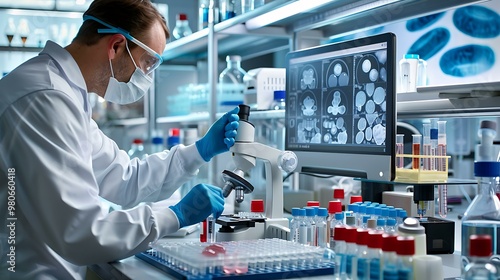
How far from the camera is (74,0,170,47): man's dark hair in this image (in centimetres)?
173

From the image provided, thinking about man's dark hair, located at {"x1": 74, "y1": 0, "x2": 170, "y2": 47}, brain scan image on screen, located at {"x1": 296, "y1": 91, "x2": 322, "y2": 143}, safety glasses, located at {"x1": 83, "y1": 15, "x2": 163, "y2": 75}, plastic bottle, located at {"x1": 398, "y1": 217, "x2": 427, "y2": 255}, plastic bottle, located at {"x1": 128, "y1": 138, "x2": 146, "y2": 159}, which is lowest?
plastic bottle, located at {"x1": 398, "y1": 217, "x2": 427, "y2": 255}

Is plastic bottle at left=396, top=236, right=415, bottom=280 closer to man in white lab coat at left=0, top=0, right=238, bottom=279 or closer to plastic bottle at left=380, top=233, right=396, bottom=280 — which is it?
plastic bottle at left=380, top=233, right=396, bottom=280

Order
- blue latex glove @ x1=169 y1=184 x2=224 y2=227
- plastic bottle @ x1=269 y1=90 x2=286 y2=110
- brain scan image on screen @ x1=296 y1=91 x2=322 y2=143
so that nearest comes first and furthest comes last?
blue latex glove @ x1=169 y1=184 x2=224 y2=227 < brain scan image on screen @ x1=296 y1=91 x2=322 y2=143 < plastic bottle @ x1=269 y1=90 x2=286 y2=110

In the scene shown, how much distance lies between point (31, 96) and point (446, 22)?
8.17ft

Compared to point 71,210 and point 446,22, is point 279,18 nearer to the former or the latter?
point 446,22

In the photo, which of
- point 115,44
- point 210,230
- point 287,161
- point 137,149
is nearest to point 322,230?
point 287,161

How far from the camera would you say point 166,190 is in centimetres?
217

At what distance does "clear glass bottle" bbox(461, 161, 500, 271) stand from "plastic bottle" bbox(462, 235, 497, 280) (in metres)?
0.23

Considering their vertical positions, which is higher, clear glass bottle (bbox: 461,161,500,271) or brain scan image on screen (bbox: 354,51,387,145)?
brain scan image on screen (bbox: 354,51,387,145)

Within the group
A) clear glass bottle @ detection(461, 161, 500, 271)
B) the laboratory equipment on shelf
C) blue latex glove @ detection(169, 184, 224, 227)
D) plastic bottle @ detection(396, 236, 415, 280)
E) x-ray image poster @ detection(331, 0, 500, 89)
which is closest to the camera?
plastic bottle @ detection(396, 236, 415, 280)

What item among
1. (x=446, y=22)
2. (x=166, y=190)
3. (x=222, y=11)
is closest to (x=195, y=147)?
(x=166, y=190)

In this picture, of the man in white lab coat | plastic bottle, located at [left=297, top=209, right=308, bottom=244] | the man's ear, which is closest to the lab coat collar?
the man in white lab coat

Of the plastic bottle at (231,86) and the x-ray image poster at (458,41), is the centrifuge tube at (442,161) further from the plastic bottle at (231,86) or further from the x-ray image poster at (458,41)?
the plastic bottle at (231,86)

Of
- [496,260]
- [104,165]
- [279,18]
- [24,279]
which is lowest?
[24,279]
